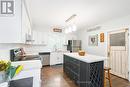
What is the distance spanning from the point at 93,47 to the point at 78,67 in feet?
9.67

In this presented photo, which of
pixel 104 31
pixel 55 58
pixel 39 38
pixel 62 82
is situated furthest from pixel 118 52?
pixel 39 38

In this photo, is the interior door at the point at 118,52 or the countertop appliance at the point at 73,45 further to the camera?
the countertop appliance at the point at 73,45

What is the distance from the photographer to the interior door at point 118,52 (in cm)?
360

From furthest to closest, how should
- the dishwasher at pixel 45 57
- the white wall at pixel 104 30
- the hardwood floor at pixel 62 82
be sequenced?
the dishwasher at pixel 45 57 → the white wall at pixel 104 30 → the hardwood floor at pixel 62 82

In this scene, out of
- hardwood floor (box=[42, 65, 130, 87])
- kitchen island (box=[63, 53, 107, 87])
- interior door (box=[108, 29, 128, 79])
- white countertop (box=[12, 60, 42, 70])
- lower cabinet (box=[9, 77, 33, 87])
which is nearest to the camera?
lower cabinet (box=[9, 77, 33, 87])

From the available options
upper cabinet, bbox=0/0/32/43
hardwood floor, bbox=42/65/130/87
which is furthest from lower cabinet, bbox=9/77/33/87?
hardwood floor, bbox=42/65/130/87

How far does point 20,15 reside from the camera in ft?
5.39

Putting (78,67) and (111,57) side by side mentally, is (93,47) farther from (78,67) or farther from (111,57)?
(78,67)

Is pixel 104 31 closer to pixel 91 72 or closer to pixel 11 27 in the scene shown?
pixel 91 72

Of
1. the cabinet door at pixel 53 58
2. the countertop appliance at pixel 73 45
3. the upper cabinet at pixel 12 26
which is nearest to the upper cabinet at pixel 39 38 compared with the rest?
the cabinet door at pixel 53 58

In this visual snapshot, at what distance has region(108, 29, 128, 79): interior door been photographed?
360cm

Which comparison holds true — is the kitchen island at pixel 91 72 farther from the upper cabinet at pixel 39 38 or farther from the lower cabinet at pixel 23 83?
the upper cabinet at pixel 39 38

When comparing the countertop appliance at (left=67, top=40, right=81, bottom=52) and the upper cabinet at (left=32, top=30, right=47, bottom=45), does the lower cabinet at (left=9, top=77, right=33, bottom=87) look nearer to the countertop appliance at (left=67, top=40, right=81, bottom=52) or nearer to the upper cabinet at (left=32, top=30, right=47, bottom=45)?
the upper cabinet at (left=32, top=30, right=47, bottom=45)

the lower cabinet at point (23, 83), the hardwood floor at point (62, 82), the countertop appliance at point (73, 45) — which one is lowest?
the hardwood floor at point (62, 82)
